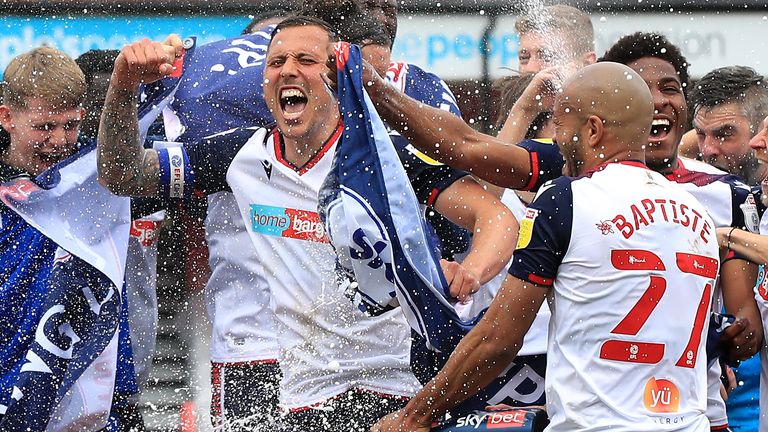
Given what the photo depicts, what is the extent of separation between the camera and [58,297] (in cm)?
560

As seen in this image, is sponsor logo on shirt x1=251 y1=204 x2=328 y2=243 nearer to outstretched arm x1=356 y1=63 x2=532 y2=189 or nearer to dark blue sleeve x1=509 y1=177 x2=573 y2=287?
outstretched arm x1=356 y1=63 x2=532 y2=189

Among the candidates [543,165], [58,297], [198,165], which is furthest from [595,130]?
[58,297]

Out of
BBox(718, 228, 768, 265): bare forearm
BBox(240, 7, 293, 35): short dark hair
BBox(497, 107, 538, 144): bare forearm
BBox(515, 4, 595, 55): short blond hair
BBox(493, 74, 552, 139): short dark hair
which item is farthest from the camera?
BBox(240, 7, 293, 35): short dark hair

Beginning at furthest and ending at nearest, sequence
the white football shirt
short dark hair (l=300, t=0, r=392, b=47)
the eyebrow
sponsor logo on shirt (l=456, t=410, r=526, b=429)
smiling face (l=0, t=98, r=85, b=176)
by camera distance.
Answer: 1. short dark hair (l=300, t=0, r=392, b=47)
2. smiling face (l=0, t=98, r=85, b=176)
3. the eyebrow
4. sponsor logo on shirt (l=456, t=410, r=526, b=429)
5. the white football shirt

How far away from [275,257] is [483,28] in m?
3.02

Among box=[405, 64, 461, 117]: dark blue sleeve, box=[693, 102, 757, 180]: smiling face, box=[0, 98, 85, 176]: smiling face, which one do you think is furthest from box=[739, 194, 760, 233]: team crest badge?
A: box=[0, 98, 85, 176]: smiling face

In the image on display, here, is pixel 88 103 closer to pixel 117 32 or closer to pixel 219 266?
pixel 219 266

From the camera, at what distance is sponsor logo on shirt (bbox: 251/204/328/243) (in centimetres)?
524

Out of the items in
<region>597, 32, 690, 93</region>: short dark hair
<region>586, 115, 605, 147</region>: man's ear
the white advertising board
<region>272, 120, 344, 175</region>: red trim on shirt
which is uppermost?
<region>586, 115, 605, 147</region>: man's ear

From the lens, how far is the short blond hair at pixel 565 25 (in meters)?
6.54

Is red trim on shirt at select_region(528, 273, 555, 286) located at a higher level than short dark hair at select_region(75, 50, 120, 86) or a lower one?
higher

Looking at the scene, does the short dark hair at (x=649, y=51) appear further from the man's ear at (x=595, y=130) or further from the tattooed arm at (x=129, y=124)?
the tattooed arm at (x=129, y=124)

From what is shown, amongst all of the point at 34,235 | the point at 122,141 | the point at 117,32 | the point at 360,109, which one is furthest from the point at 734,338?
the point at 117,32

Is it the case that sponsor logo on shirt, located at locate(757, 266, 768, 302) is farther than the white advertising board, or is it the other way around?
the white advertising board
